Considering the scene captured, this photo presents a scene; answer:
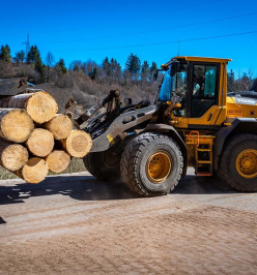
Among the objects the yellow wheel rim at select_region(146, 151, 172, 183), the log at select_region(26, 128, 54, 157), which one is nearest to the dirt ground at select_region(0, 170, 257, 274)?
the yellow wheel rim at select_region(146, 151, 172, 183)

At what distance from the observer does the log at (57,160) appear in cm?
568

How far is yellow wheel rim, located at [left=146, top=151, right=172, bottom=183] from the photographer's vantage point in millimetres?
7102

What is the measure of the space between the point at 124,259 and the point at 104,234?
0.91 meters

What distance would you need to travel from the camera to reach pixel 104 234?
4.86m

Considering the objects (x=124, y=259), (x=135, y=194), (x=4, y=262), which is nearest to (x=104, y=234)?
(x=124, y=259)

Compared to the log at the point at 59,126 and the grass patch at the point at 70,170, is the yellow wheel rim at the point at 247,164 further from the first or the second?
the grass patch at the point at 70,170

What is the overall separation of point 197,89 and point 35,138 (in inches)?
154

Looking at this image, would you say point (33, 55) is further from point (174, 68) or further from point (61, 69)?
point (174, 68)

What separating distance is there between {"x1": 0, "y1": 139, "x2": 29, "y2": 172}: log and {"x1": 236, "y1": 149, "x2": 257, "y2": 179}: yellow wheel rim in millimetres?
4596

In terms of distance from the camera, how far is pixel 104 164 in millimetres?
8289

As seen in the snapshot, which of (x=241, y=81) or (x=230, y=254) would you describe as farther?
(x=241, y=81)

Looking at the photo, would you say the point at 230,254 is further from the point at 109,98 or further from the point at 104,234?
the point at 109,98

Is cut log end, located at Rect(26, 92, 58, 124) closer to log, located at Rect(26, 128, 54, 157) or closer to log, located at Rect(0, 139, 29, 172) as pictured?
log, located at Rect(26, 128, 54, 157)

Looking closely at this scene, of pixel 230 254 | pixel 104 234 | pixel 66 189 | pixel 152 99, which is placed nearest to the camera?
pixel 230 254
